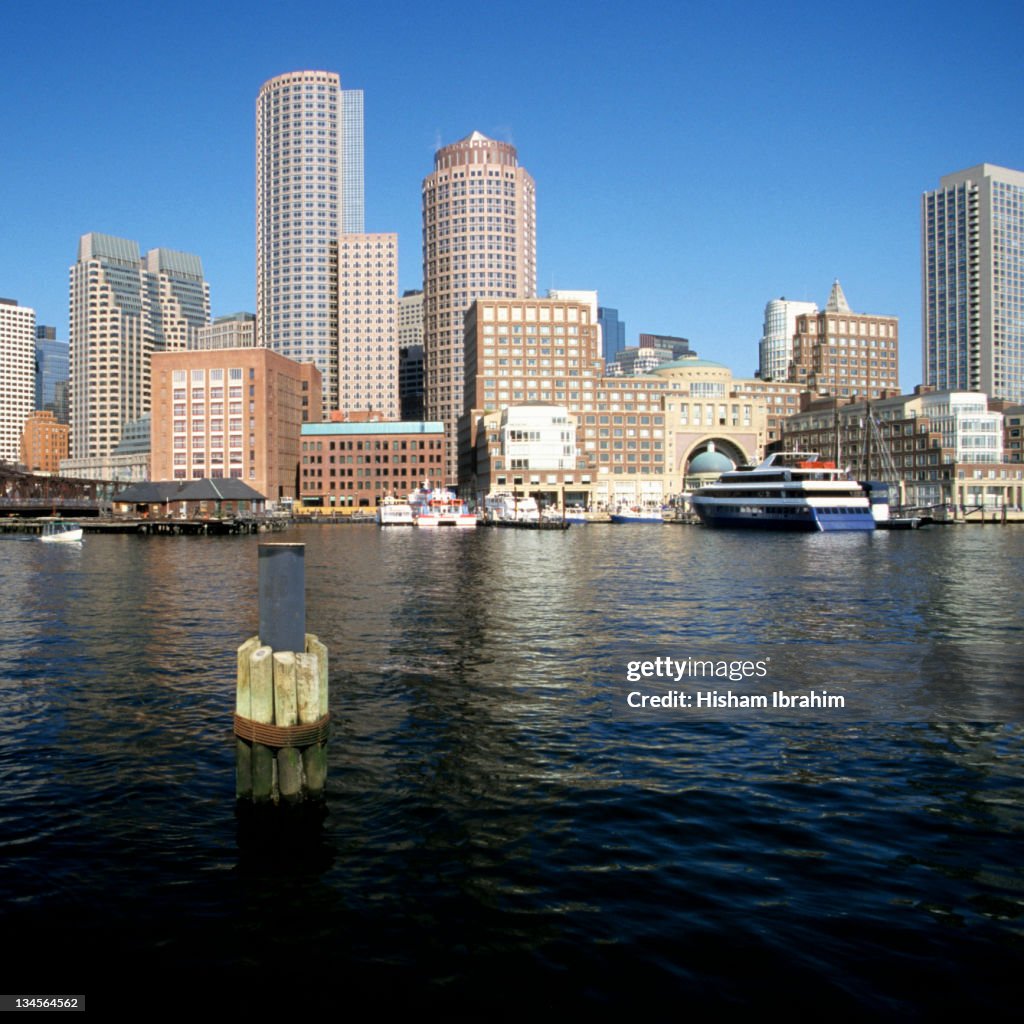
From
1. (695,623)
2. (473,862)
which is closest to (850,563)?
(695,623)

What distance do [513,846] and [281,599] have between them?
5.75 m

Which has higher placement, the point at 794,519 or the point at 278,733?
the point at 794,519

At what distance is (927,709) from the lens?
952 inches

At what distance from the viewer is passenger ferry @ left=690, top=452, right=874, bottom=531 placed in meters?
149

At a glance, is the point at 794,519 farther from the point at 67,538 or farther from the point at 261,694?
the point at 261,694

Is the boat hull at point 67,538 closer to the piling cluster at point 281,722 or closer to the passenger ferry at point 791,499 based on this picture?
the passenger ferry at point 791,499

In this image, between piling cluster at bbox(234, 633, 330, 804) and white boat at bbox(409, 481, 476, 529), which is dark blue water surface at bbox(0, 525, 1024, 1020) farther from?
white boat at bbox(409, 481, 476, 529)

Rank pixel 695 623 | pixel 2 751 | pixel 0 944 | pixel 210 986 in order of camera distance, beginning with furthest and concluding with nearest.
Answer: pixel 695 623 → pixel 2 751 → pixel 0 944 → pixel 210 986

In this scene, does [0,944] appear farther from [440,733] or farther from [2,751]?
[440,733]

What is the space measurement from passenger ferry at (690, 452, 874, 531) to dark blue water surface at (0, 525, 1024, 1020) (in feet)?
396

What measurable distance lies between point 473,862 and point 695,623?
27298mm

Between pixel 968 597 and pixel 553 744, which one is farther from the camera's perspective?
pixel 968 597
